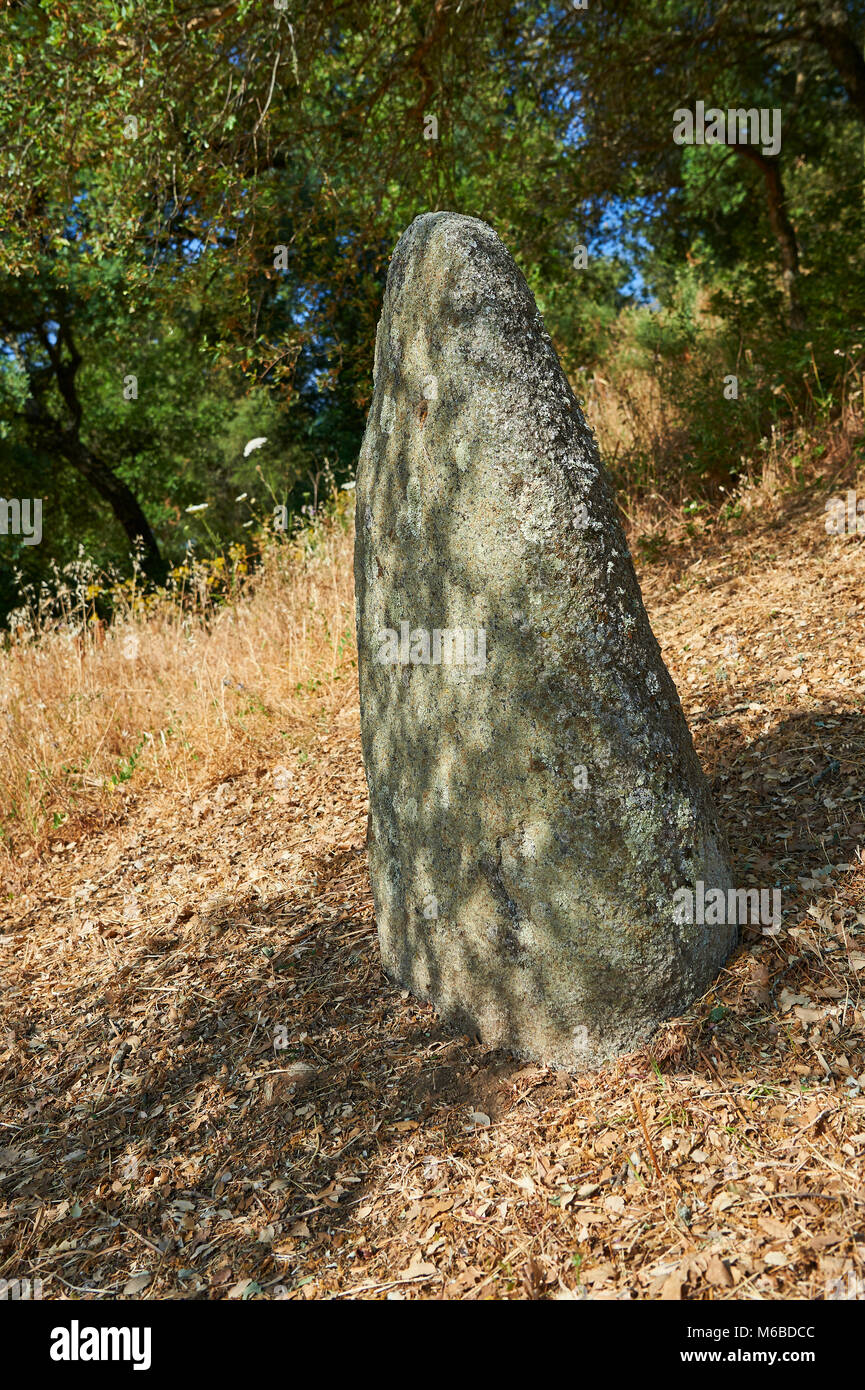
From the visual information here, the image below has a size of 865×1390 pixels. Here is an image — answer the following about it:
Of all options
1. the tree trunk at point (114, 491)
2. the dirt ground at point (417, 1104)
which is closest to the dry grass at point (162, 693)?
the dirt ground at point (417, 1104)

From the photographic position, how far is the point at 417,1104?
236cm

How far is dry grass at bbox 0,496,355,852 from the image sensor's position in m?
5.00

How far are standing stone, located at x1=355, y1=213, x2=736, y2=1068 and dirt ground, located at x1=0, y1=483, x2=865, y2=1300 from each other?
0.19 m

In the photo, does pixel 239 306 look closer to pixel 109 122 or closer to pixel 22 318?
pixel 109 122

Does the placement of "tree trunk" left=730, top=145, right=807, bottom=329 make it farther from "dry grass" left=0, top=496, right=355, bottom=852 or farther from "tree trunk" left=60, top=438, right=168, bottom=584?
"tree trunk" left=60, top=438, right=168, bottom=584

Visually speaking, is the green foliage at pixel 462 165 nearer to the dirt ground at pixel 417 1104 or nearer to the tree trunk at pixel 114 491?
the dirt ground at pixel 417 1104

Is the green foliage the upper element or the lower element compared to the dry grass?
upper

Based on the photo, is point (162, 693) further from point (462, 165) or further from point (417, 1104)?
point (462, 165)

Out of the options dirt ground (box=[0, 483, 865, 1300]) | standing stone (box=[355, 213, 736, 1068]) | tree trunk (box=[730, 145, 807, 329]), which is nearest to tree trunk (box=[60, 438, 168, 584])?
tree trunk (box=[730, 145, 807, 329])

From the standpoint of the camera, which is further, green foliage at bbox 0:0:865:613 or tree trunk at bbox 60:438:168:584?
tree trunk at bbox 60:438:168:584

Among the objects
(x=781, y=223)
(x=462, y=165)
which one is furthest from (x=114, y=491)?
(x=781, y=223)

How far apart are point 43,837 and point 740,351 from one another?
6417 millimetres

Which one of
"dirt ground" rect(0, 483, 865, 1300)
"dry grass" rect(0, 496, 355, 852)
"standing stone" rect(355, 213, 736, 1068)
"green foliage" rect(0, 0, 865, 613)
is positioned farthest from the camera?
"green foliage" rect(0, 0, 865, 613)

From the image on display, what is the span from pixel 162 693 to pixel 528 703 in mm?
3952
